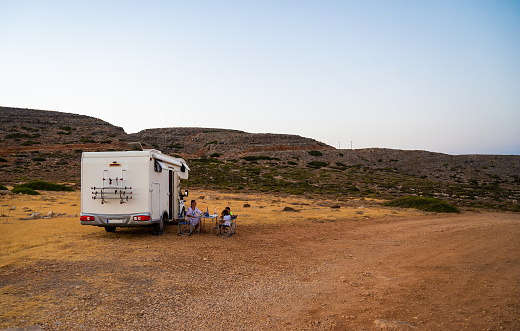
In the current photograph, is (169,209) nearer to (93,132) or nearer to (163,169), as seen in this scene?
(163,169)

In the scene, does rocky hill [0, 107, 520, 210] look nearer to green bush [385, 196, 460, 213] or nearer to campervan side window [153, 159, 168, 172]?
green bush [385, 196, 460, 213]

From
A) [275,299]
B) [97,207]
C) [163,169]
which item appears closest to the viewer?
[275,299]

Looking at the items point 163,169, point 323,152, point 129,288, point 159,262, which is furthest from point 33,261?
point 323,152

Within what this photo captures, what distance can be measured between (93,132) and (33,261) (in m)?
64.1

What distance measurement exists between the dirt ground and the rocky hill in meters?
21.6

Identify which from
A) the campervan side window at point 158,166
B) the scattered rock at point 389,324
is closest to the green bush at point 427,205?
the campervan side window at point 158,166

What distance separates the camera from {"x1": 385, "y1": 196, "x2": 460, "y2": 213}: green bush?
24.1m

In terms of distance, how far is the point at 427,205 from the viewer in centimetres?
2527

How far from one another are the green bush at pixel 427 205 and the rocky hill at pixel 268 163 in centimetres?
540

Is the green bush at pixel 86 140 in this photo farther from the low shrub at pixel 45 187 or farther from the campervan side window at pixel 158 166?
the campervan side window at pixel 158 166

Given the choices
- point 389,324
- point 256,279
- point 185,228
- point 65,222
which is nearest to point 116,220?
point 185,228

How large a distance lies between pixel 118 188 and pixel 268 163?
43.8 m

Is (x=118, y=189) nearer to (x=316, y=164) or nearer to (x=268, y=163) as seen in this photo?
(x=268, y=163)

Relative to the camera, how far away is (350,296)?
6.55m
